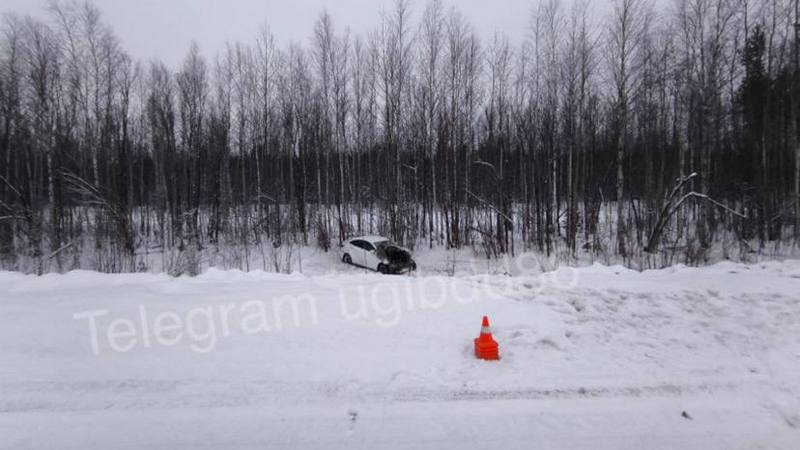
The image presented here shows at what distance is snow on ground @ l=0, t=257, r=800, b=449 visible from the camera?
2.92 meters

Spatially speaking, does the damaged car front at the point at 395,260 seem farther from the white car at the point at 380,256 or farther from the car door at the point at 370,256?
the car door at the point at 370,256

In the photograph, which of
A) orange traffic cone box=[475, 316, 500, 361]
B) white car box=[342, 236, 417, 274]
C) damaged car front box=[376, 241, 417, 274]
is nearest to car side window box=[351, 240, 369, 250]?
white car box=[342, 236, 417, 274]

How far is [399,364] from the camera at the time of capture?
3.94 meters

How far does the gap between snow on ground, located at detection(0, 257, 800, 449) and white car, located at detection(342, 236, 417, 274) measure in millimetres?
8163

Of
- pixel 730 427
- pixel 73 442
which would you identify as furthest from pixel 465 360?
pixel 73 442

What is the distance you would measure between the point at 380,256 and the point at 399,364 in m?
11.0

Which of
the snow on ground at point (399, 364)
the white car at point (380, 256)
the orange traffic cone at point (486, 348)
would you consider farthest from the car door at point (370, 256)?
the orange traffic cone at point (486, 348)

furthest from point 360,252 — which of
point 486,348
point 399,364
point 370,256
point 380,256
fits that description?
point 486,348

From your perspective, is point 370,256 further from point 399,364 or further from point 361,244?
point 399,364

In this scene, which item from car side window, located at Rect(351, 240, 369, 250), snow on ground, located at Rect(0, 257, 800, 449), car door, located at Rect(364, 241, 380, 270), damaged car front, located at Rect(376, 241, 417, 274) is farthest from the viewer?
car side window, located at Rect(351, 240, 369, 250)

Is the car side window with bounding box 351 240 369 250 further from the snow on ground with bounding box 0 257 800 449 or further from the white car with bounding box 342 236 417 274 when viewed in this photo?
the snow on ground with bounding box 0 257 800 449

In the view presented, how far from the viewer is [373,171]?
22828mm

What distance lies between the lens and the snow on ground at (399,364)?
292cm

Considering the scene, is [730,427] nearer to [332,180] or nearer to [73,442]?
[73,442]
